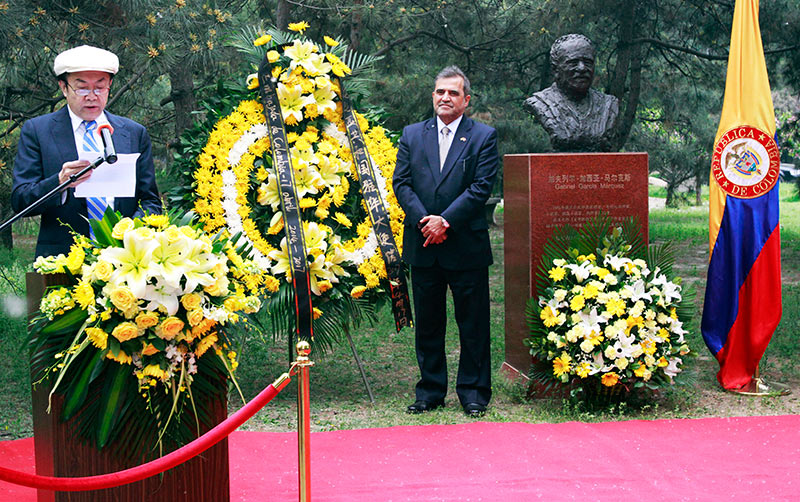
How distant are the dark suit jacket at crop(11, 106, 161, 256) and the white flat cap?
31 centimetres

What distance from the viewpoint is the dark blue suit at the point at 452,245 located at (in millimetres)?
5098

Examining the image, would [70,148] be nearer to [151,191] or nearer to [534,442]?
[151,191]

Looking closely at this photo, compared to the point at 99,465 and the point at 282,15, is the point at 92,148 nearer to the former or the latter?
the point at 99,465

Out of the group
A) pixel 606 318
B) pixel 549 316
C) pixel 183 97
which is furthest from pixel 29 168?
pixel 183 97

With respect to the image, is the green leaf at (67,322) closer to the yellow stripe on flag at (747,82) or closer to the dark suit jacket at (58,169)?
the dark suit jacket at (58,169)

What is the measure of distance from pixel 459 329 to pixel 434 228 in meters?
0.64

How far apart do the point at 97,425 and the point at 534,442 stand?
90.4 inches

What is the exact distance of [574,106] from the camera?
18.7 ft

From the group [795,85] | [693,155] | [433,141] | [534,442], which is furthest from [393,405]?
[693,155]

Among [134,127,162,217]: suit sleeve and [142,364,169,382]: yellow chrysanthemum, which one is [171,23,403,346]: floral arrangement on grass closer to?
[134,127,162,217]: suit sleeve

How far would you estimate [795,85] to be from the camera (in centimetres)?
1055

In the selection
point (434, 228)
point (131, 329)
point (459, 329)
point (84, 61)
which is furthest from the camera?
point (459, 329)

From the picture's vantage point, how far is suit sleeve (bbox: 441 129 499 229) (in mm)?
4965

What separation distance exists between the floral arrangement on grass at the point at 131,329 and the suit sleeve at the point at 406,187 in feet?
6.98
